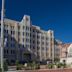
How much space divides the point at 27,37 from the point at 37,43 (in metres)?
8.84

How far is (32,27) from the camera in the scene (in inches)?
4090

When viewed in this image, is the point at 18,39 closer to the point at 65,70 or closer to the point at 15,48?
the point at 15,48

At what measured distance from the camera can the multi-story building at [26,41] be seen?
94.6 meters

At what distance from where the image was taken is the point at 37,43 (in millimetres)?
107938

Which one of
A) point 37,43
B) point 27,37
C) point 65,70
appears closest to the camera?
point 65,70

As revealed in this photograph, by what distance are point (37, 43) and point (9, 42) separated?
17425mm

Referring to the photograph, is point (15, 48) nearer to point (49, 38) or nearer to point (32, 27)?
point (32, 27)

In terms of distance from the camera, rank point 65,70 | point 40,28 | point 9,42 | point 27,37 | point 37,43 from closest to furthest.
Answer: point 65,70 < point 9,42 < point 27,37 < point 37,43 < point 40,28

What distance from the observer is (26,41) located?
329ft

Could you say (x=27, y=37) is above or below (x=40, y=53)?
above

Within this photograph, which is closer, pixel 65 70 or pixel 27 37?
pixel 65 70

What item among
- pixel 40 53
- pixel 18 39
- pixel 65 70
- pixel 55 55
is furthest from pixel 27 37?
pixel 65 70

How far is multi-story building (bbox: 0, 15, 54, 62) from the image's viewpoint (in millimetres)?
94562

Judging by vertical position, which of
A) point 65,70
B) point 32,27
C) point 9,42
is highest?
point 32,27
